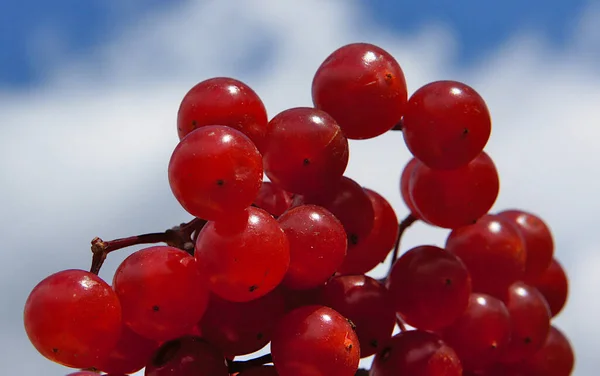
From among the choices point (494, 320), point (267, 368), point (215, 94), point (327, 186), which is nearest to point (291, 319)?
point (267, 368)

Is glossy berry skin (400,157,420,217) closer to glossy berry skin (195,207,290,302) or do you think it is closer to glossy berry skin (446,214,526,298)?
glossy berry skin (446,214,526,298)

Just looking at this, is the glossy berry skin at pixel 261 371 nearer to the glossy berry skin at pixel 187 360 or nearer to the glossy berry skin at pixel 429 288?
the glossy berry skin at pixel 187 360

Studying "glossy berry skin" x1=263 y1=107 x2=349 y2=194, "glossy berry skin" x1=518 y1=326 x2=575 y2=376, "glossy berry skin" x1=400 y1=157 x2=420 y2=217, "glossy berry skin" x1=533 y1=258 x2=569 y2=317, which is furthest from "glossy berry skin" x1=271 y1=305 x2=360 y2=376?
"glossy berry skin" x1=533 y1=258 x2=569 y2=317

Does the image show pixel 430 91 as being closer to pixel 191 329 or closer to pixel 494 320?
pixel 494 320

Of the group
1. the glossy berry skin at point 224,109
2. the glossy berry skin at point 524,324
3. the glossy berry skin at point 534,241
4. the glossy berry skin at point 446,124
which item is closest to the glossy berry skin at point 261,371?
the glossy berry skin at point 224,109

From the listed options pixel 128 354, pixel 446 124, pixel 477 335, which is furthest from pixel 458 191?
pixel 128 354

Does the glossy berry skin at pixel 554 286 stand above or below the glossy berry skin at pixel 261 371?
below
